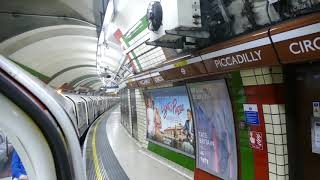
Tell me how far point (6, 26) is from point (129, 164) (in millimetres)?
4946

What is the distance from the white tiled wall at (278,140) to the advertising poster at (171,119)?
2734 mm

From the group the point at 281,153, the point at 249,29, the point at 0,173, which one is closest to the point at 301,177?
the point at 281,153

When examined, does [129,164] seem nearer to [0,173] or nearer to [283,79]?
[0,173]

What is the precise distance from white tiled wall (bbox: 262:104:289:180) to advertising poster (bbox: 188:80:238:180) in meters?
0.90

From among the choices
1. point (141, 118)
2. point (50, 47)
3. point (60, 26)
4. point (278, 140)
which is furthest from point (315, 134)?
point (50, 47)

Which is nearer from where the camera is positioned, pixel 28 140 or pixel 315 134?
pixel 28 140

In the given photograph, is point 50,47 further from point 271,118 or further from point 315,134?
point 315,134

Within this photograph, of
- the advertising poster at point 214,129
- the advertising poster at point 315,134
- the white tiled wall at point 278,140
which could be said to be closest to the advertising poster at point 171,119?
the advertising poster at point 214,129

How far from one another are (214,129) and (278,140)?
170 centimetres

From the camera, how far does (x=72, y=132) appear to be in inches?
52.8

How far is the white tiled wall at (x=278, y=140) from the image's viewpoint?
4039 millimetres

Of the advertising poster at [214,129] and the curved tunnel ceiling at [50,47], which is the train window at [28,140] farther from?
the curved tunnel ceiling at [50,47]

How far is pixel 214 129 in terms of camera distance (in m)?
5.69

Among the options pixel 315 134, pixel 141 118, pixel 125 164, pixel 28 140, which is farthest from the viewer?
pixel 141 118
